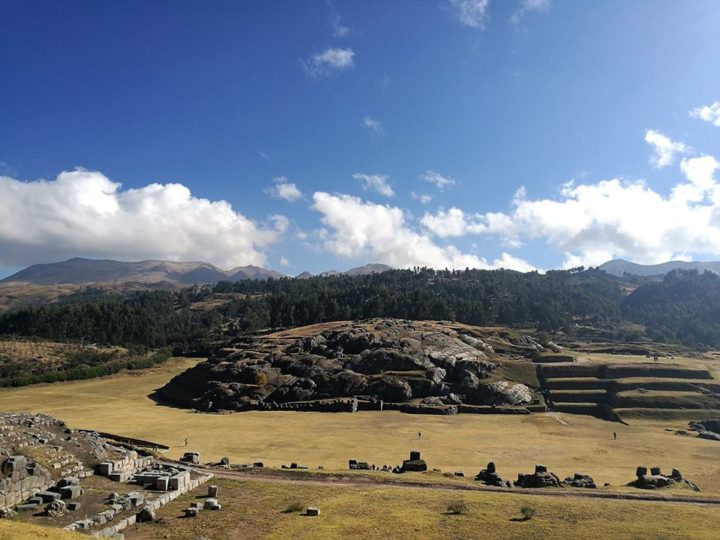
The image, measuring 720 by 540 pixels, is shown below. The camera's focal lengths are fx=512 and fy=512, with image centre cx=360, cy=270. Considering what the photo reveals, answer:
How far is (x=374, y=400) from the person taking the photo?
105375 millimetres

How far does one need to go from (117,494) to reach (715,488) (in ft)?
177

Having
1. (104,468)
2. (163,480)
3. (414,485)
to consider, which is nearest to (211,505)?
(163,480)

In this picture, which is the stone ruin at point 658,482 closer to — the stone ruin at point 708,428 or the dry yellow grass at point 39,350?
the stone ruin at point 708,428

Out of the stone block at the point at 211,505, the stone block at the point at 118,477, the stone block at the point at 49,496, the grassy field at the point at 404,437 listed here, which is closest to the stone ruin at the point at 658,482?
the grassy field at the point at 404,437

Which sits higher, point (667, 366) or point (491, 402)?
point (667, 366)

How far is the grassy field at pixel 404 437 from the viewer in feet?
198

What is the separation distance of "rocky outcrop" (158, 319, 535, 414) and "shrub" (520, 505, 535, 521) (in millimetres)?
66952

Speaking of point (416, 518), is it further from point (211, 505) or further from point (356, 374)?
point (356, 374)

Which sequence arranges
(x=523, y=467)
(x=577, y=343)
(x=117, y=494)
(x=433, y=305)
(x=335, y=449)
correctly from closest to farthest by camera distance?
(x=117, y=494) → (x=523, y=467) → (x=335, y=449) → (x=577, y=343) → (x=433, y=305)

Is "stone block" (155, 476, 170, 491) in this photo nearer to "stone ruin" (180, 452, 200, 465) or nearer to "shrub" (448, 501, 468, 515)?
"stone ruin" (180, 452, 200, 465)

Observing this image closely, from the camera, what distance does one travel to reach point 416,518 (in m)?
33.7

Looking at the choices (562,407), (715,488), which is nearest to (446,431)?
(562,407)

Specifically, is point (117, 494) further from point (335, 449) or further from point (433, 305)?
point (433, 305)

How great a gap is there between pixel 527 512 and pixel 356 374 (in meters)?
81.7
